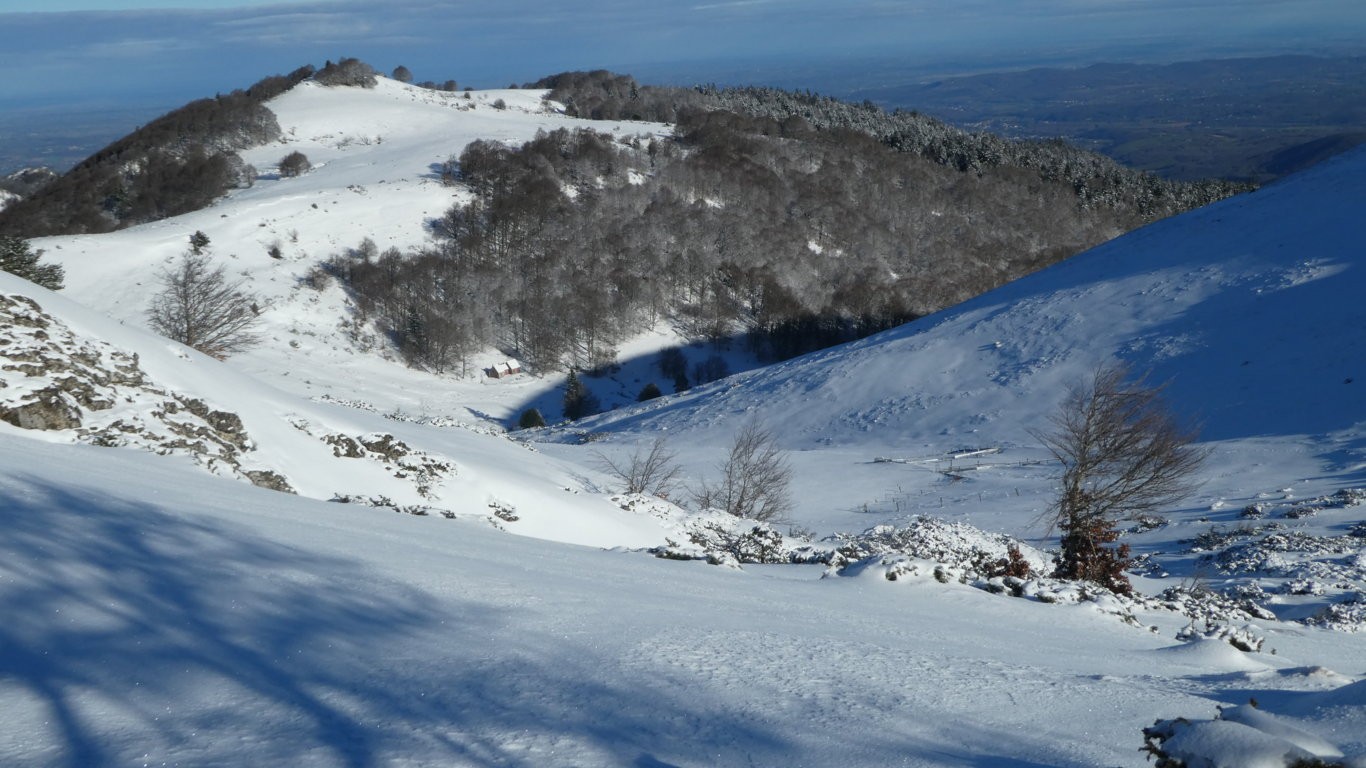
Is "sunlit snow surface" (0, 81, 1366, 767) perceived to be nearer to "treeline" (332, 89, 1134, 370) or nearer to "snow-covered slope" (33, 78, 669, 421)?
"snow-covered slope" (33, 78, 669, 421)

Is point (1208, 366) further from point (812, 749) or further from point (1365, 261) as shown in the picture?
point (812, 749)

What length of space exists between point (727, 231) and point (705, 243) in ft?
9.77

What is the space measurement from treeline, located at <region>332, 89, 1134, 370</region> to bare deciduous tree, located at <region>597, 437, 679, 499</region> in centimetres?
2608

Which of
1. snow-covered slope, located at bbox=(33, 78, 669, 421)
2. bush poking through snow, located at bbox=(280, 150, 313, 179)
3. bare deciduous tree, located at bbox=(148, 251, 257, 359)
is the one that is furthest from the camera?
bush poking through snow, located at bbox=(280, 150, 313, 179)

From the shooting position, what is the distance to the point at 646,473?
782 inches

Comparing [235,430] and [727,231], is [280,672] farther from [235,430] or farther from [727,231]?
[727,231]

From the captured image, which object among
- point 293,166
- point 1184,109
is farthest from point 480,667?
point 1184,109

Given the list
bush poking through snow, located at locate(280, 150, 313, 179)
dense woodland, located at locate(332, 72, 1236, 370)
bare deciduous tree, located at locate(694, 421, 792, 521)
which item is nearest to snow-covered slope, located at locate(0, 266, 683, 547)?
bare deciduous tree, located at locate(694, 421, 792, 521)

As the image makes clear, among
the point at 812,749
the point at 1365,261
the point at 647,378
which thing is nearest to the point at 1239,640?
the point at 812,749

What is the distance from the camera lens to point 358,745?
3.26 metres

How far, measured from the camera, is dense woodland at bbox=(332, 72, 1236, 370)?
5272cm

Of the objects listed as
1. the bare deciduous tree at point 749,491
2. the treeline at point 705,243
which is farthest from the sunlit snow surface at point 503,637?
the treeline at point 705,243

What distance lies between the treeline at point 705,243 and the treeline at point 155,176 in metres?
14.3

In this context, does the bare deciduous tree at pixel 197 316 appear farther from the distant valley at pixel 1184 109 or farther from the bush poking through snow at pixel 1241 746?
the distant valley at pixel 1184 109
